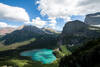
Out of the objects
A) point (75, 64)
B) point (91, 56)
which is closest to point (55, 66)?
point (75, 64)

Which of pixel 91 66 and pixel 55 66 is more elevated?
pixel 91 66

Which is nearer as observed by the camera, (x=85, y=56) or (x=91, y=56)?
(x=91, y=56)

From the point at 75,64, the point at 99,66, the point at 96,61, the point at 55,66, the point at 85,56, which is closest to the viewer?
the point at 99,66

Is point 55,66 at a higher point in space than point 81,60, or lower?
lower

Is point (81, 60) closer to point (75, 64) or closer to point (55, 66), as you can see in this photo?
point (75, 64)

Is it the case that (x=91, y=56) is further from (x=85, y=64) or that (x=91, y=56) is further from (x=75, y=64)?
(x=75, y=64)

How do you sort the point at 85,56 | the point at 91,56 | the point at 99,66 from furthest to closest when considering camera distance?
1. the point at 85,56
2. the point at 91,56
3. the point at 99,66

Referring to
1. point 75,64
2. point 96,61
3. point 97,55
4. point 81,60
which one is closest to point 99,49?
point 97,55

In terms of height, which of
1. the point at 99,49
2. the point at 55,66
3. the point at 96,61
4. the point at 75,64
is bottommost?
the point at 55,66

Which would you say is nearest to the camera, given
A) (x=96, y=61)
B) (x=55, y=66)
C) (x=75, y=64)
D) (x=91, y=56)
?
(x=96, y=61)
